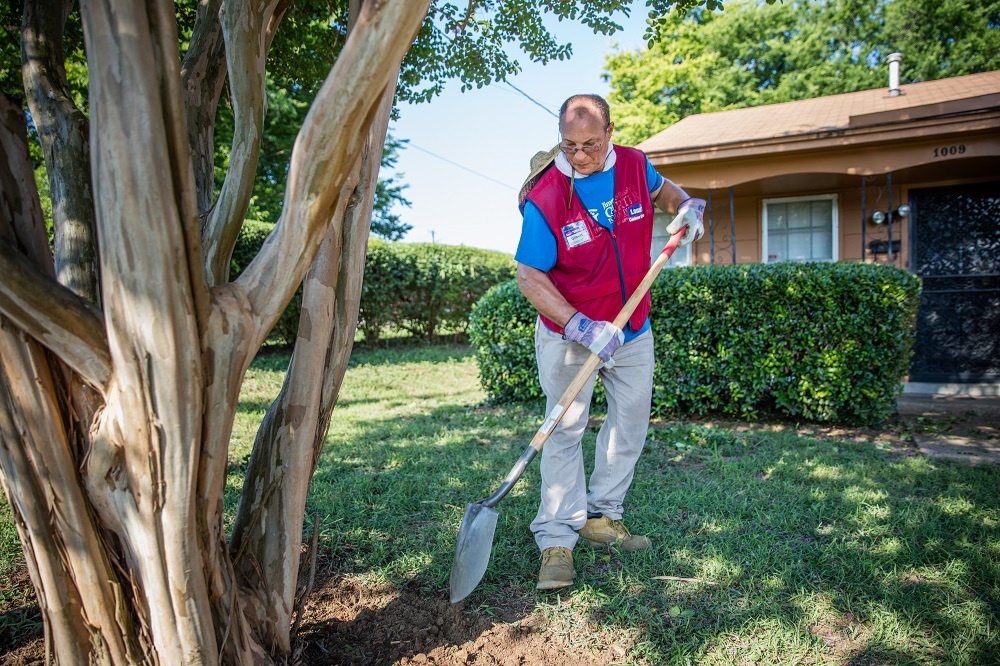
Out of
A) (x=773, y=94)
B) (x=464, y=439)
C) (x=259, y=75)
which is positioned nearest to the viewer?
(x=259, y=75)

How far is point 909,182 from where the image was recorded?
7.73 metres

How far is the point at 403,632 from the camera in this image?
227 centimetres

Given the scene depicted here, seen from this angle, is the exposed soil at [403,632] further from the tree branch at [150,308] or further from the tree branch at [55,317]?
the tree branch at [55,317]

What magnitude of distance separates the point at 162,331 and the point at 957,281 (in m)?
8.93

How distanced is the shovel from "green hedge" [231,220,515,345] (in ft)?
26.9

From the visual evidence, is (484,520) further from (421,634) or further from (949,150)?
(949,150)

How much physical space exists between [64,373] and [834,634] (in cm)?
258

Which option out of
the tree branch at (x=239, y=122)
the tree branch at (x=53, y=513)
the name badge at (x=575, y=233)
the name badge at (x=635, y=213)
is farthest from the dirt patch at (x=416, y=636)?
the name badge at (x=635, y=213)

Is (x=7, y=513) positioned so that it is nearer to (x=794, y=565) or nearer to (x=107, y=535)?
(x=107, y=535)

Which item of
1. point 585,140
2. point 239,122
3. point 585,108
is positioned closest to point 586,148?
point 585,140

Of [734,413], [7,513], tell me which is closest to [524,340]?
[734,413]

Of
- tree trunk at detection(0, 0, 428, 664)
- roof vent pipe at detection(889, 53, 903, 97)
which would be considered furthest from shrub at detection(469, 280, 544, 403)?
roof vent pipe at detection(889, 53, 903, 97)

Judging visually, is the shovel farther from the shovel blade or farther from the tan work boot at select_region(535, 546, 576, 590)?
the tan work boot at select_region(535, 546, 576, 590)

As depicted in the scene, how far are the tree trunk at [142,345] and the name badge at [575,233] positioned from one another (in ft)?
4.02
